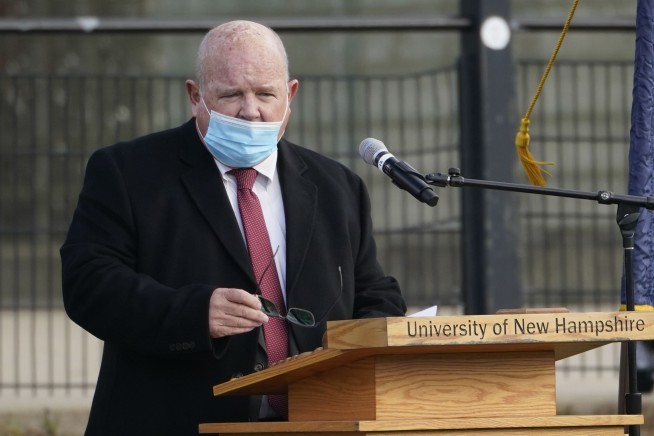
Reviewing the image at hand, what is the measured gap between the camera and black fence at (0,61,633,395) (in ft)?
25.0

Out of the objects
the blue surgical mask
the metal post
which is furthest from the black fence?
the blue surgical mask

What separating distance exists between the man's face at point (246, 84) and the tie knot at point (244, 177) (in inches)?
6.2

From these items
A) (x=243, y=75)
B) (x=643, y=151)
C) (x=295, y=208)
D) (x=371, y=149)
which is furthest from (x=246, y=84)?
(x=643, y=151)

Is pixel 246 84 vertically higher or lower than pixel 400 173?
higher

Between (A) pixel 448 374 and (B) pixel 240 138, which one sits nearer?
(A) pixel 448 374

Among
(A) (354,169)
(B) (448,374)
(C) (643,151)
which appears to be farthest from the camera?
(A) (354,169)

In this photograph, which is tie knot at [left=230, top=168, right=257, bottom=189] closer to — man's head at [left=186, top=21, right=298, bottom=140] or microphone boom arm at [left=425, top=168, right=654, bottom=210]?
man's head at [left=186, top=21, right=298, bottom=140]

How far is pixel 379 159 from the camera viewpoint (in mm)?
3297

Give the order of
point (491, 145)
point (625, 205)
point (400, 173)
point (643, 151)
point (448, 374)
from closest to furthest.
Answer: point (448, 374) → point (400, 173) → point (625, 205) → point (643, 151) → point (491, 145)

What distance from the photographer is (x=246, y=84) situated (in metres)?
3.82

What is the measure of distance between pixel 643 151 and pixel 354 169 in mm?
4371

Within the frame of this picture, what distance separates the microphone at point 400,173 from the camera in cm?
311

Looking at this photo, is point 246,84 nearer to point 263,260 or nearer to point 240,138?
point 240,138

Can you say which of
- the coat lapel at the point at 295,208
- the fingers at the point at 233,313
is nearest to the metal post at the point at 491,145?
the coat lapel at the point at 295,208
